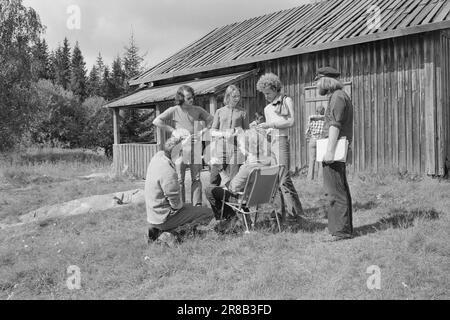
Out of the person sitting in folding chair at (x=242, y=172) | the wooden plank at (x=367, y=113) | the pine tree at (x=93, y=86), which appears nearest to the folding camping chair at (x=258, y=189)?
the person sitting in folding chair at (x=242, y=172)

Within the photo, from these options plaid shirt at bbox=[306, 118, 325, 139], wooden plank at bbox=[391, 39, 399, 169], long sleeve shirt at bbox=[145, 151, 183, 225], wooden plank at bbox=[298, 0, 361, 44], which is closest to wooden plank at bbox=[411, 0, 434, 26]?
wooden plank at bbox=[391, 39, 399, 169]

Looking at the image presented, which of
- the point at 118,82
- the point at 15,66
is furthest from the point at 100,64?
the point at 15,66

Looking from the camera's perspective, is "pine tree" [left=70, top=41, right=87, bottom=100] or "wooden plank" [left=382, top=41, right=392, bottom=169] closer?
"wooden plank" [left=382, top=41, right=392, bottom=169]

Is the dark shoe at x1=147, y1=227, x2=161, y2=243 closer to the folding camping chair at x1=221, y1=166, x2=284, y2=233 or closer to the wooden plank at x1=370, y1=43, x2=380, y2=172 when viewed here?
the folding camping chair at x1=221, y1=166, x2=284, y2=233

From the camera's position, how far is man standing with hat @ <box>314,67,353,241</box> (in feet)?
15.2

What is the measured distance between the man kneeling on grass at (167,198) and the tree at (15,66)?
18.6 metres

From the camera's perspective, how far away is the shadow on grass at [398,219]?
511cm

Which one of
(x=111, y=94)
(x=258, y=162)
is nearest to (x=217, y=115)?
(x=258, y=162)

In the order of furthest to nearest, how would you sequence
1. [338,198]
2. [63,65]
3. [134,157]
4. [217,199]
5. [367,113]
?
[63,65]
[134,157]
[367,113]
[217,199]
[338,198]

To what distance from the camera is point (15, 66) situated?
20.8m

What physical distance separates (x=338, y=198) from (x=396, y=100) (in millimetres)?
5343

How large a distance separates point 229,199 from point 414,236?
2265mm

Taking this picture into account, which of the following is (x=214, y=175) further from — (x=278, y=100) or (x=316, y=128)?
(x=316, y=128)

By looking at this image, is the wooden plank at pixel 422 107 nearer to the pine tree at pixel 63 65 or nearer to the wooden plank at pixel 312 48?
the wooden plank at pixel 312 48
